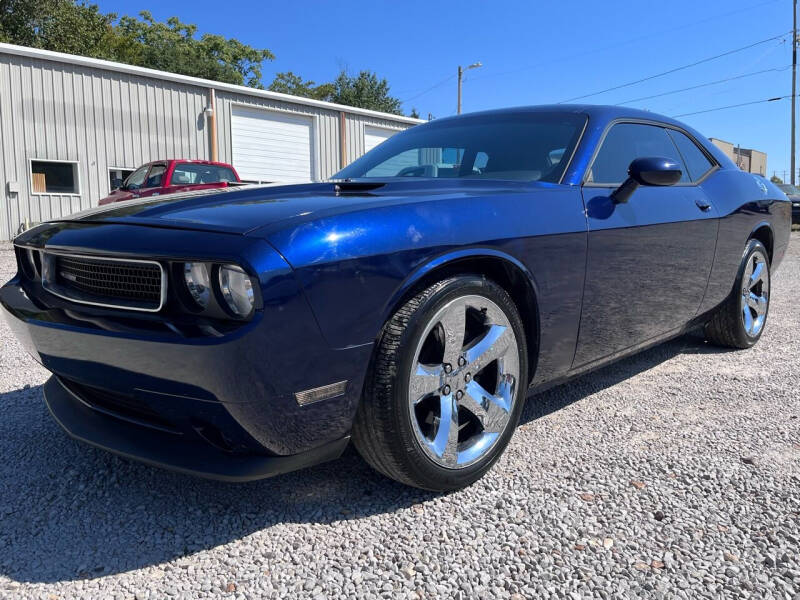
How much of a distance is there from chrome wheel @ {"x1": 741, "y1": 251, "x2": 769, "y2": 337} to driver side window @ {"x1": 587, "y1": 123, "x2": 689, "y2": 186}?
969mm

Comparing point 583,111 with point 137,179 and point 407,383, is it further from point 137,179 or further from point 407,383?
point 137,179

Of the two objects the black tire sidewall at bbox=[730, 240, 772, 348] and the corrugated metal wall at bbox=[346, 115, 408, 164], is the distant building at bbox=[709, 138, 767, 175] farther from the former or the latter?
the black tire sidewall at bbox=[730, 240, 772, 348]

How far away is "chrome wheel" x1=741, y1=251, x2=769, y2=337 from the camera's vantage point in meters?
4.04

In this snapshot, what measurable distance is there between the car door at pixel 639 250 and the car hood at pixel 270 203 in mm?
366

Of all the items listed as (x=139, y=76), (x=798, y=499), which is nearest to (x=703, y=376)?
(x=798, y=499)

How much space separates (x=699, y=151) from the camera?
3.80 m

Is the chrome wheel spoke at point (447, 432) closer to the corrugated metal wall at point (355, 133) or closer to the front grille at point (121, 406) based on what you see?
the front grille at point (121, 406)

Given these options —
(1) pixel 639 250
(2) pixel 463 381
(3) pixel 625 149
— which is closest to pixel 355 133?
(3) pixel 625 149

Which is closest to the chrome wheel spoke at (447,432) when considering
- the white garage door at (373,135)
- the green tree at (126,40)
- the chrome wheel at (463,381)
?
the chrome wheel at (463,381)

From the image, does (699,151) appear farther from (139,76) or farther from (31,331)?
(139,76)

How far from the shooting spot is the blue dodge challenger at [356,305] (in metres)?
1.69

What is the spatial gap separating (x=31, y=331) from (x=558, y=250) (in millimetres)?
1846

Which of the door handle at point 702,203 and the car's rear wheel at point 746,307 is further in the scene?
the car's rear wheel at point 746,307

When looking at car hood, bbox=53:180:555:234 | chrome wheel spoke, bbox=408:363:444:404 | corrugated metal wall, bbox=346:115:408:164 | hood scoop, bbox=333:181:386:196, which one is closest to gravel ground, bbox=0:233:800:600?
chrome wheel spoke, bbox=408:363:444:404
